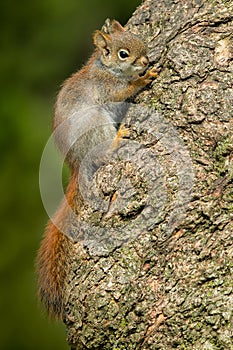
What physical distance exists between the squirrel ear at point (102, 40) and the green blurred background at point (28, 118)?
212cm

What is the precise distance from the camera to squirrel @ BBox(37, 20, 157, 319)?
10.9 feet

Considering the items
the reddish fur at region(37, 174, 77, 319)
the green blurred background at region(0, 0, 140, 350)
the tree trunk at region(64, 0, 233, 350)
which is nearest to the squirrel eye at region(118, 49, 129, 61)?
the tree trunk at region(64, 0, 233, 350)

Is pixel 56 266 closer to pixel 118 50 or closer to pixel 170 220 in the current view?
pixel 170 220

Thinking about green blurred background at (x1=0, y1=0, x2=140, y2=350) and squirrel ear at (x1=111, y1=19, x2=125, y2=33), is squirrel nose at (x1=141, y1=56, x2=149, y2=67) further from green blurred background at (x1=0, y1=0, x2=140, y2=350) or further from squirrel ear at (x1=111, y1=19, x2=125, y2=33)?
green blurred background at (x1=0, y1=0, x2=140, y2=350)

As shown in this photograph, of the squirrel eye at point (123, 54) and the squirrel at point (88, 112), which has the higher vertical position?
the squirrel eye at point (123, 54)

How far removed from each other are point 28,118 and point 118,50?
2370 mm

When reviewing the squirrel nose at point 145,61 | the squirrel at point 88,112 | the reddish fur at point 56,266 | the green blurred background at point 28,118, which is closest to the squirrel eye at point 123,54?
the squirrel at point 88,112

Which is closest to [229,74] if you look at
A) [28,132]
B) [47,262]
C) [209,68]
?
[209,68]

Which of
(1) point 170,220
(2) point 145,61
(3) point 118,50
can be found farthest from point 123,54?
(1) point 170,220

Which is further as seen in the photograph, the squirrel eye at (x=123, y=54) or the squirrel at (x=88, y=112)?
the squirrel eye at (x=123, y=54)

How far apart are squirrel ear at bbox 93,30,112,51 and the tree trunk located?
1.80 ft

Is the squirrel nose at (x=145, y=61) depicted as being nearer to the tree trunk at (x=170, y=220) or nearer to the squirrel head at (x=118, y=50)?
the squirrel head at (x=118, y=50)

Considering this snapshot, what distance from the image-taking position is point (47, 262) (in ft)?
11.2

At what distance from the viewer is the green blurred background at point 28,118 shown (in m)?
5.79
